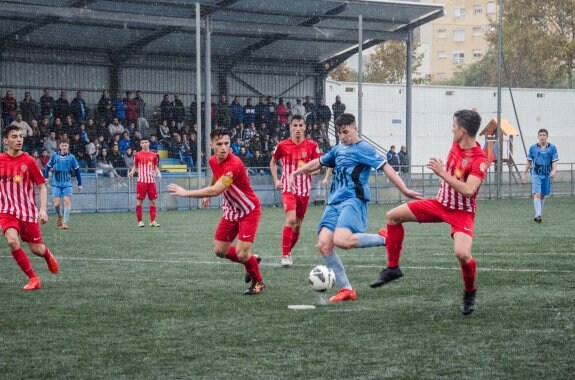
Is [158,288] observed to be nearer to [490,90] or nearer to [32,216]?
[32,216]

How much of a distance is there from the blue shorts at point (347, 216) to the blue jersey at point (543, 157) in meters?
13.3

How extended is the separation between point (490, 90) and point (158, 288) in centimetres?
3917

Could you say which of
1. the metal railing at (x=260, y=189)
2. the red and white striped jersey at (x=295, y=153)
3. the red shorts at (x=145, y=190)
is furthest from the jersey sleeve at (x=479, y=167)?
the metal railing at (x=260, y=189)

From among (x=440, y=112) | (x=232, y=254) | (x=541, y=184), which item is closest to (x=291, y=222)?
(x=232, y=254)

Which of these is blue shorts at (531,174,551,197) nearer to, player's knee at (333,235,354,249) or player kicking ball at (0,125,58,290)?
player's knee at (333,235,354,249)

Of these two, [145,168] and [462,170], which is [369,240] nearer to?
[462,170]

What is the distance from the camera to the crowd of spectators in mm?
29047

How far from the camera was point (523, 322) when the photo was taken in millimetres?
7527

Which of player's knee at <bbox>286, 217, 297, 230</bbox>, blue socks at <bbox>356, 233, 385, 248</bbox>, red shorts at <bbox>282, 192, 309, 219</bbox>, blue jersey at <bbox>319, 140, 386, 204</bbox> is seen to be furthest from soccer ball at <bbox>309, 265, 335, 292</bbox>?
red shorts at <bbox>282, 192, 309, 219</bbox>

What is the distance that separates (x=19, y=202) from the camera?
10.5 metres

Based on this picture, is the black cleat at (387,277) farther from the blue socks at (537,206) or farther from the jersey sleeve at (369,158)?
the blue socks at (537,206)

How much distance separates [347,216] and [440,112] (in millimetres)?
37931

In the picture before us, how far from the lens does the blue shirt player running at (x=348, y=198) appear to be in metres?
9.12

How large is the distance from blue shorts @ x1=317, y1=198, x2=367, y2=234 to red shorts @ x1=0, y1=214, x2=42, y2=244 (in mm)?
3298
